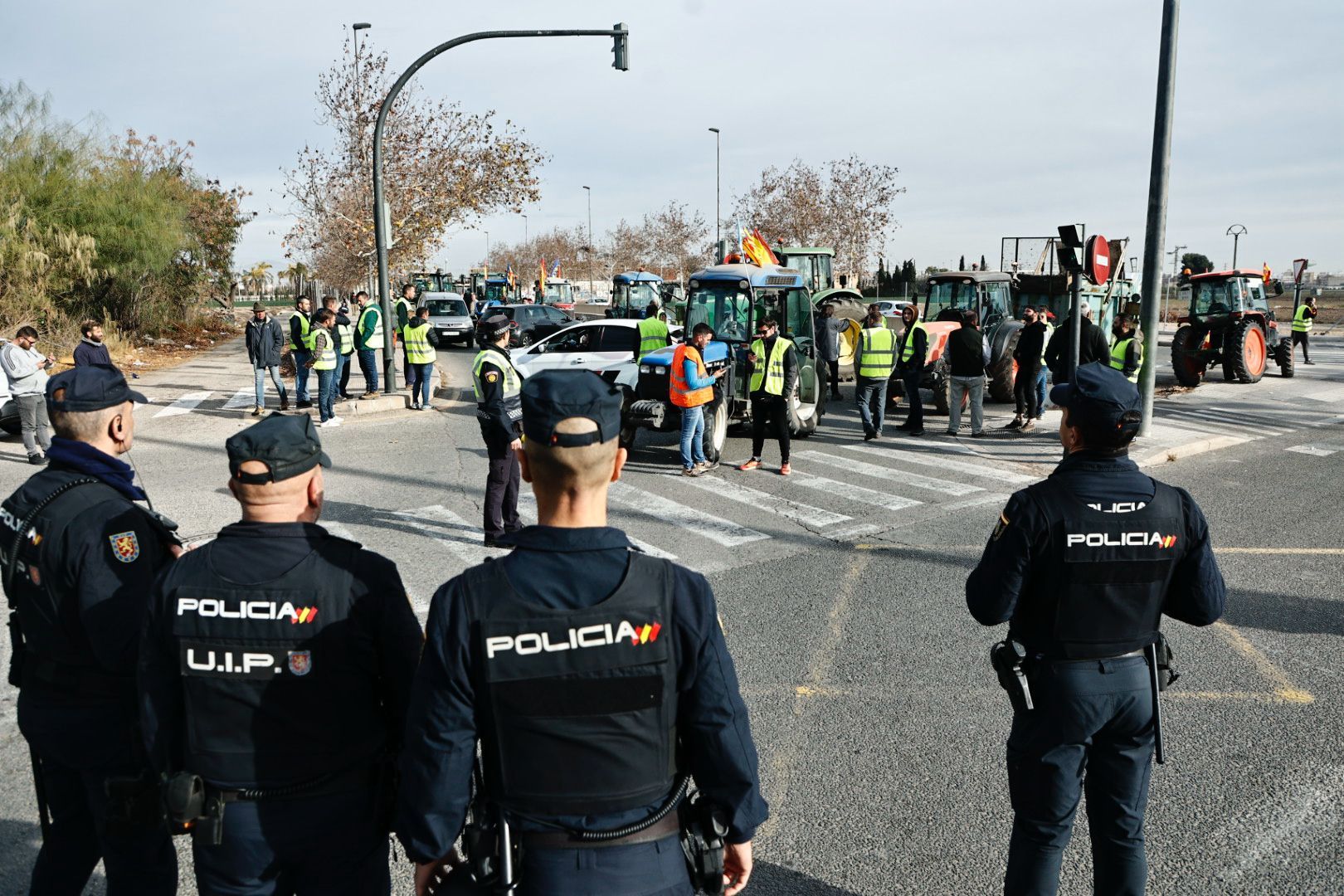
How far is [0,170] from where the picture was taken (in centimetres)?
2347

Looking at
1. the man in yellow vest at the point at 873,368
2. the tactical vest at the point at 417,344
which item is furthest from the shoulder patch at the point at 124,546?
the tactical vest at the point at 417,344

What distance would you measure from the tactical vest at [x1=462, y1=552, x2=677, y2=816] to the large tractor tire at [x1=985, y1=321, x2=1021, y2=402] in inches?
592

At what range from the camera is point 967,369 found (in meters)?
13.2

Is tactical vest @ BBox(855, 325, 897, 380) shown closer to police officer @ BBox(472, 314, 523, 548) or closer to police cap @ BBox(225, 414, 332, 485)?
police officer @ BBox(472, 314, 523, 548)

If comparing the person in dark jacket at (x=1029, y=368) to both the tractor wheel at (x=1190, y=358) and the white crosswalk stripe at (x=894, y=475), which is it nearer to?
the white crosswalk stripe at (x=894, y=475)

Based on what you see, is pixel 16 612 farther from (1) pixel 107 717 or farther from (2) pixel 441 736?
(2) pixel 441 736

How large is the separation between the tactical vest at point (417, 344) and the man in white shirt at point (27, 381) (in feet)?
17.4

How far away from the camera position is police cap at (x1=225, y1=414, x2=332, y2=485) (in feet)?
8.01

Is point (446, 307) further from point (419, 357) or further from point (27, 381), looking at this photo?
point (27, 381)

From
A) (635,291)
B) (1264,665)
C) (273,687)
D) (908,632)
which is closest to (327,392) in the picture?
(908,632)

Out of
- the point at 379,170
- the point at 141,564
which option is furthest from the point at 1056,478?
the point at 379,170

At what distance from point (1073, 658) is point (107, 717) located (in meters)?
3.04

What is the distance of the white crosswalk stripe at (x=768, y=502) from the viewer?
916 centimetres

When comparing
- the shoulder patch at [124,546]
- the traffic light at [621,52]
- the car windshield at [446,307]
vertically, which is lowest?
the shoulder patch at [124,546]
